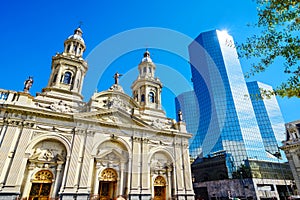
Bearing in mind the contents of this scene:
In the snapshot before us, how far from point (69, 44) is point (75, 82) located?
7.47 meters

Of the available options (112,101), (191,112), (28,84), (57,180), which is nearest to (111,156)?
(57,180)

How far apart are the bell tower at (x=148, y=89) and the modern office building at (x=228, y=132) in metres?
15.5

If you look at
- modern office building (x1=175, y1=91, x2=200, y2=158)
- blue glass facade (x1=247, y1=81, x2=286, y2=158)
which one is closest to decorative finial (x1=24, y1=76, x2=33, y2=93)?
modern office building (x1=175, y1=91, x2=200, y2=158)

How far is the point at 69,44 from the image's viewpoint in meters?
27.2

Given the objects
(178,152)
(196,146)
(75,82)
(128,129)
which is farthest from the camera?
(196,146)

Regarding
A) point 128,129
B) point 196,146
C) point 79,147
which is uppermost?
point 196,146

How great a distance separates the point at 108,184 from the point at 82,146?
5.14 m

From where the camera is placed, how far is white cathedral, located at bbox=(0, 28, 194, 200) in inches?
607

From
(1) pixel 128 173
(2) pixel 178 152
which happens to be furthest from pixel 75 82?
(2) pixel 178 152

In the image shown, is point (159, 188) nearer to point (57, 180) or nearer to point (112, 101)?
point (57, 180)

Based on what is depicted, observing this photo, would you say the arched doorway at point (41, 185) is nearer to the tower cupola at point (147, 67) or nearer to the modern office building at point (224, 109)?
the tower cupola at point (147, 67)

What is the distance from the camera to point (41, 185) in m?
15.6

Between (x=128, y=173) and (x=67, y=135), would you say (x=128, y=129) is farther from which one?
(x=67, y=135)

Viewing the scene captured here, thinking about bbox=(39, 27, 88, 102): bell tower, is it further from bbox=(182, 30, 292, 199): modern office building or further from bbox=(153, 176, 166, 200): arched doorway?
bbox=(182, 30, 292, 199): modern office building
